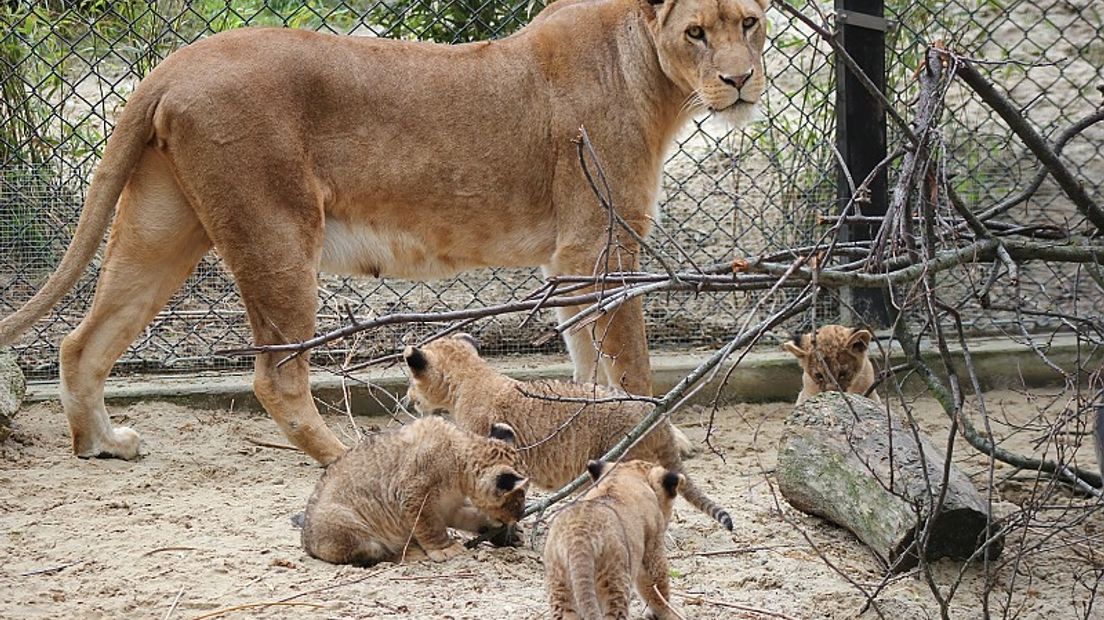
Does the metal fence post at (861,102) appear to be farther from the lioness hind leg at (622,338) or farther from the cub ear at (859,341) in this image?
the lioness hind leg at (622,338)

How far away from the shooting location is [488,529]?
4137mm

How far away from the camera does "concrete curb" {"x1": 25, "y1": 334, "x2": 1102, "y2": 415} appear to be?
20.0 feet

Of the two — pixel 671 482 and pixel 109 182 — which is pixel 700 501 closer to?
pixel 671 482

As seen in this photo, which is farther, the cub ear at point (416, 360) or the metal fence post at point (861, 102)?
the metal fence post at point (861, 102)

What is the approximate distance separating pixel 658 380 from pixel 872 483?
86.1 inches

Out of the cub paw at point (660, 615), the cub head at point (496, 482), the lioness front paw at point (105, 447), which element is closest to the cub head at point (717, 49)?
the cub head at point (496, 482)

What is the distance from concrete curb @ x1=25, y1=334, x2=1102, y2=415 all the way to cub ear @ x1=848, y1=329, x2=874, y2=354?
0.62 m

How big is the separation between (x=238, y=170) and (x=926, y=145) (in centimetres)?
267

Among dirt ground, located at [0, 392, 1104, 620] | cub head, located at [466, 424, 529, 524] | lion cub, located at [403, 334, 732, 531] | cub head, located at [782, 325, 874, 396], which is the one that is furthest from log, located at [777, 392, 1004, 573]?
cub head, located at [466, 424, 529, 524]

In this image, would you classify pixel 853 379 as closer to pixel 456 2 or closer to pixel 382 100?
pixel 382 100

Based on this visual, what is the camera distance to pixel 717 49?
5180 mm

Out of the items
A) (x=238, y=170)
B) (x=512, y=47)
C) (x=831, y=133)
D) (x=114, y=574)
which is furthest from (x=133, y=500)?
(x=831, y=133)

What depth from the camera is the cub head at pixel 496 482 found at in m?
3.93

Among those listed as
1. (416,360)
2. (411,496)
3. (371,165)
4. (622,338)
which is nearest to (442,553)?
(411,496)
